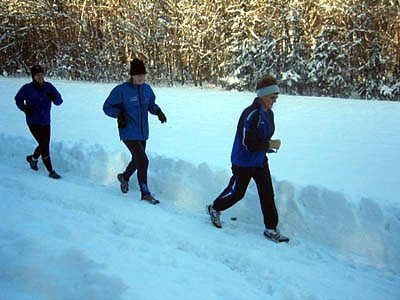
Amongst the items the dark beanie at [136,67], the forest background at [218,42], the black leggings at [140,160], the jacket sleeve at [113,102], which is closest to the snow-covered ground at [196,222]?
the black leggings at [140,160]

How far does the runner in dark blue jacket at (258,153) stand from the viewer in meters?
4.62

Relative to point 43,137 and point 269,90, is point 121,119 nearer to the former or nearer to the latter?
point 43,137

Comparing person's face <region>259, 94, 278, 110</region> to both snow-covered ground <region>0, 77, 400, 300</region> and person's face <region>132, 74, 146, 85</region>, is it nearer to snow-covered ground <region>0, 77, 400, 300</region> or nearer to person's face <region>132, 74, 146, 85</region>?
snow-covered ground <region>0, 77, 400, 300</region>

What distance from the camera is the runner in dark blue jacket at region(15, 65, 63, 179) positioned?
6.84 metres

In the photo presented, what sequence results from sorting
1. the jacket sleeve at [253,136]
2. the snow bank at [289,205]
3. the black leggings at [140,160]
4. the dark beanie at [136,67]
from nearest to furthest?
1. the jacket sleeve at [253,136]
2. the snow bank at [289,205]
3. the dark beanie at [136,67]
4. the black leggings at [140,160]

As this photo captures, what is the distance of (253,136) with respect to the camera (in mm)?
4598

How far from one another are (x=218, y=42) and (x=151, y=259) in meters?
11.6

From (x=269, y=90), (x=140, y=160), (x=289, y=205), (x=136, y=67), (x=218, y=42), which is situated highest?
(x=218, y=42)

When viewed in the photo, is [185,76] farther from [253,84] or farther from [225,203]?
[225,203]

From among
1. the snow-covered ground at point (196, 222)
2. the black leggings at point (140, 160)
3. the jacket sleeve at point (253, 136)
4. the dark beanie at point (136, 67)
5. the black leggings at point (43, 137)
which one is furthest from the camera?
the black leggings at point (43, 137)

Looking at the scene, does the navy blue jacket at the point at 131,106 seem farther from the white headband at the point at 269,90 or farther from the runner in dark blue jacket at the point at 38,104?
the white headband at the point at 269,90

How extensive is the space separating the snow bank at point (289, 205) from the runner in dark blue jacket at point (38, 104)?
629 millimetres

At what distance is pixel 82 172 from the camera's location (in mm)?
7211

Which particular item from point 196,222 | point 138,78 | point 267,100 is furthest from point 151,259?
point 138,78
